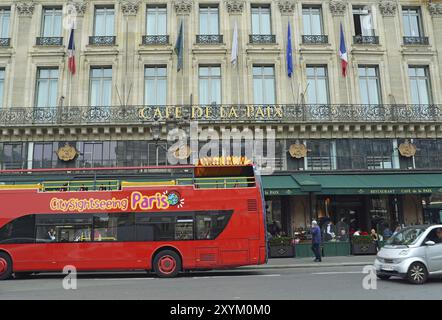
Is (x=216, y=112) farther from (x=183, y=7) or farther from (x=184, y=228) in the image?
(x=184, y=228)

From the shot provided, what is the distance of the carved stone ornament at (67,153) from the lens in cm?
2119

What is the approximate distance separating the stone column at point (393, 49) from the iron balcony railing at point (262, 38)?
669 centimetres

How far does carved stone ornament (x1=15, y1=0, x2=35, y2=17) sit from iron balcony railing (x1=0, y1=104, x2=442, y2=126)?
5.80 m

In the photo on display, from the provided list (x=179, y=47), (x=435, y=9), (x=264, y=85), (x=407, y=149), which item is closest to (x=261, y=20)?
(x=264, y=85)

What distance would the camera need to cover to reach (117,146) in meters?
21.6

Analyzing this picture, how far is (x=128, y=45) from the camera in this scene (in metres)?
22.8

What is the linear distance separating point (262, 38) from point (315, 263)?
13.2 metres

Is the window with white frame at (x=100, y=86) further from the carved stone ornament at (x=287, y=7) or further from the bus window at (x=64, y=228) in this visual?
the carved stone ornament at (x=287, y=7)

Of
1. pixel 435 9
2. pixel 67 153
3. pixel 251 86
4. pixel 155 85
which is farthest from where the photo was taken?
pixel 435 9

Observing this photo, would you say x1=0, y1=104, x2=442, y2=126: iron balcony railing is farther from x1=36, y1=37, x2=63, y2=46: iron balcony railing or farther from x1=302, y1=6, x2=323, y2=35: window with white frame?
x1=302, y1=6, x2=323, y2=35: window with white frame

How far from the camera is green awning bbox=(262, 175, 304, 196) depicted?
19734mm

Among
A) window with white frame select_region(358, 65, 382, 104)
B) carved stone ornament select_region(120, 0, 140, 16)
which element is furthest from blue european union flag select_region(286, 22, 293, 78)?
carved stone ornament select_region(120, 0, 140, 16)

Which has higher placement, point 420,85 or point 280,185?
point 420,85
